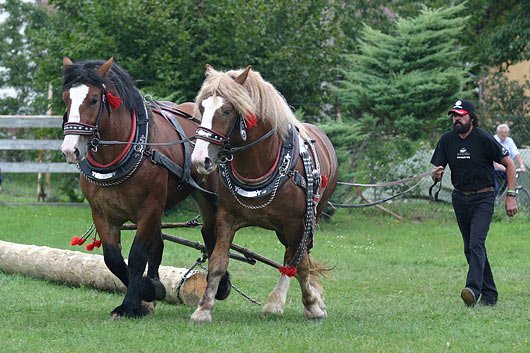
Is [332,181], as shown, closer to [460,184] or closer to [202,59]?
[460,184]

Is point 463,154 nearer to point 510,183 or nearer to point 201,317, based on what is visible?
point 510,183

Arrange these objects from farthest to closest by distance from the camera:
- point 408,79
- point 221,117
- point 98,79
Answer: point 408,79, point 98,79, point 221,117

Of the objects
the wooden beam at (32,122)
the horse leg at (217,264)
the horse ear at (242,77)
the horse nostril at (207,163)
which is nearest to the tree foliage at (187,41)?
the wooden beam at (32,122)

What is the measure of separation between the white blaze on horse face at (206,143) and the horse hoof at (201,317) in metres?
1.19

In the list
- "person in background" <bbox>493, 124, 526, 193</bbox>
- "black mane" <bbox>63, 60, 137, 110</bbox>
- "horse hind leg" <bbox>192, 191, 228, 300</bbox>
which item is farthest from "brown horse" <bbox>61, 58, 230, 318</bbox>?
"person in background" <bbox>493, 124, 526, 193</bbox>

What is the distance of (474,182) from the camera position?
30.8 feet

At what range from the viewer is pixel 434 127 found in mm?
19328

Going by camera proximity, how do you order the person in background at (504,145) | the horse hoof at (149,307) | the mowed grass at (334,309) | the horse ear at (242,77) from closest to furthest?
1. the mowed grass at (334,309)
2. the horse ear at (242,77)
3. the horse hoof at (149,307)
4. the person in background at (504,145)

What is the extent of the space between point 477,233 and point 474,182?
481 millimetres

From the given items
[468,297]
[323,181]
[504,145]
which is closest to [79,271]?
[323,181]

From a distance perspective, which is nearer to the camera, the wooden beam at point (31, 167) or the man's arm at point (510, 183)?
the man's arm at point (510, 183)

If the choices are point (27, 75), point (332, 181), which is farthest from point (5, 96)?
point (332, 181)

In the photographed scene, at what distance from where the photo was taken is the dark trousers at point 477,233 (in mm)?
9203

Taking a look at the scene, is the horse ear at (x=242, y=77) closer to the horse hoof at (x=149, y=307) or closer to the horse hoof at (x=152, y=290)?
the horse hoof at (x=152, y=290)
